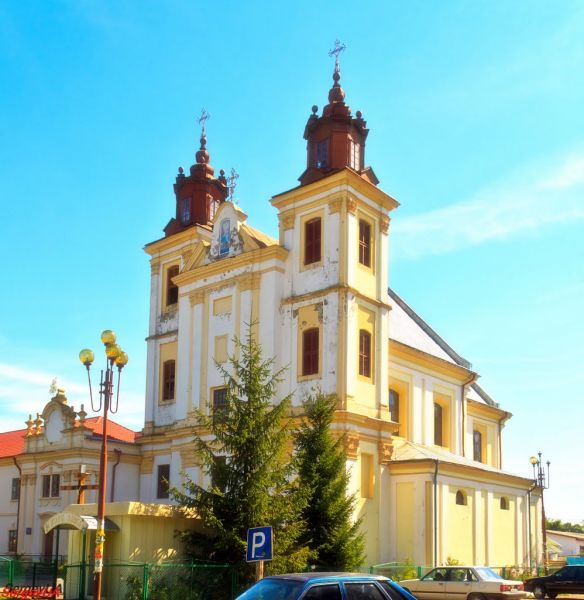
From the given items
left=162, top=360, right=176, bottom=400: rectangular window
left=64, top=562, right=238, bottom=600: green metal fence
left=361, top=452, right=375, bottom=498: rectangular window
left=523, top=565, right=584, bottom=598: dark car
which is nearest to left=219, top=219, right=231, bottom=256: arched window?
left=162, top=360, right=176, bottom=400: rectangular window

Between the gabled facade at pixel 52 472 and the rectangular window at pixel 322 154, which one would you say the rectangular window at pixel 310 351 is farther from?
the gabled facade at pixel 52 472

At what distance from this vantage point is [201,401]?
128 feet

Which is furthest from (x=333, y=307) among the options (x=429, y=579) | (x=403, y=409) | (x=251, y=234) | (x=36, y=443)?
(x=36, y=443)

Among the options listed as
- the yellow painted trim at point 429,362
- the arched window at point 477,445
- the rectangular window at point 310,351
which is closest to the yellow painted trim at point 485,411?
the arched window at point 477,445

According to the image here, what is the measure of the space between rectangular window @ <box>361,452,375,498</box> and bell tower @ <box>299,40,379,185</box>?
12.3 m

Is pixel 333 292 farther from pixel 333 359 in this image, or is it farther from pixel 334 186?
pixel 334 186

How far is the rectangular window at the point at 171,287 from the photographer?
45056mm

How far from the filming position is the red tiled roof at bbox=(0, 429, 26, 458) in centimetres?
4972

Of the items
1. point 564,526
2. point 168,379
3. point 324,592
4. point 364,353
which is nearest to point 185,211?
point 168,379

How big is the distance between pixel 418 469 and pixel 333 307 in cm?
761

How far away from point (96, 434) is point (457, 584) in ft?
75.1

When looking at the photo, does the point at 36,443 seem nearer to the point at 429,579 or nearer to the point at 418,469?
the point at 418,469

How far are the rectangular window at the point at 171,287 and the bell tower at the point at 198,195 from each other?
205cm

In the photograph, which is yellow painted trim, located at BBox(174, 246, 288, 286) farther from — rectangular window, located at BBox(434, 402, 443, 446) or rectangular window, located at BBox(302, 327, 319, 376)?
rectangular window, located at BBox(434, 402, 443, 446)
